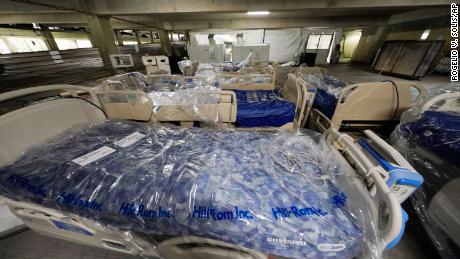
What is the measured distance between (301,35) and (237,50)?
19.7 ft

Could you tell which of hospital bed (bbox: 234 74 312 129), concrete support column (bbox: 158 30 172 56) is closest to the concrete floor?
hospital bed (bbox: 234 74 312 129)

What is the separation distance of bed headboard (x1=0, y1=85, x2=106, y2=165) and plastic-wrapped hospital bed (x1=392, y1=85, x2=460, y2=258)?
3380mm

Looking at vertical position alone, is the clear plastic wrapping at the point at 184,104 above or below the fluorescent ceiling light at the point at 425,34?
below

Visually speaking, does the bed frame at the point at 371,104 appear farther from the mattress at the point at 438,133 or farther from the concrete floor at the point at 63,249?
the concrete floor at the point at 63,249

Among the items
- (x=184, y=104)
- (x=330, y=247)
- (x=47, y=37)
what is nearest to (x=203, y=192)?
(x=330, y=247)

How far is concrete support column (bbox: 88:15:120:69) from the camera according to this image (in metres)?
5.62

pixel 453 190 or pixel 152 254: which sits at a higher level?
pixel 453 190

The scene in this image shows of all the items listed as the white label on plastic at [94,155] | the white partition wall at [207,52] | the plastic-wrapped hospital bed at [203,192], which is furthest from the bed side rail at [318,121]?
the white partition wall at [207,52]

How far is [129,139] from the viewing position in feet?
5.07

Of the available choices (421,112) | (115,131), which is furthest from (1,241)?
(421,112)

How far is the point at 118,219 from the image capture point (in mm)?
1008

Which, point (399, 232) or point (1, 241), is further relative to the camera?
point (1, 241)

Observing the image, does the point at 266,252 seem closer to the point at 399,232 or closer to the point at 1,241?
the point at 399,232

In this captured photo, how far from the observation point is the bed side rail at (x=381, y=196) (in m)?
0.73
